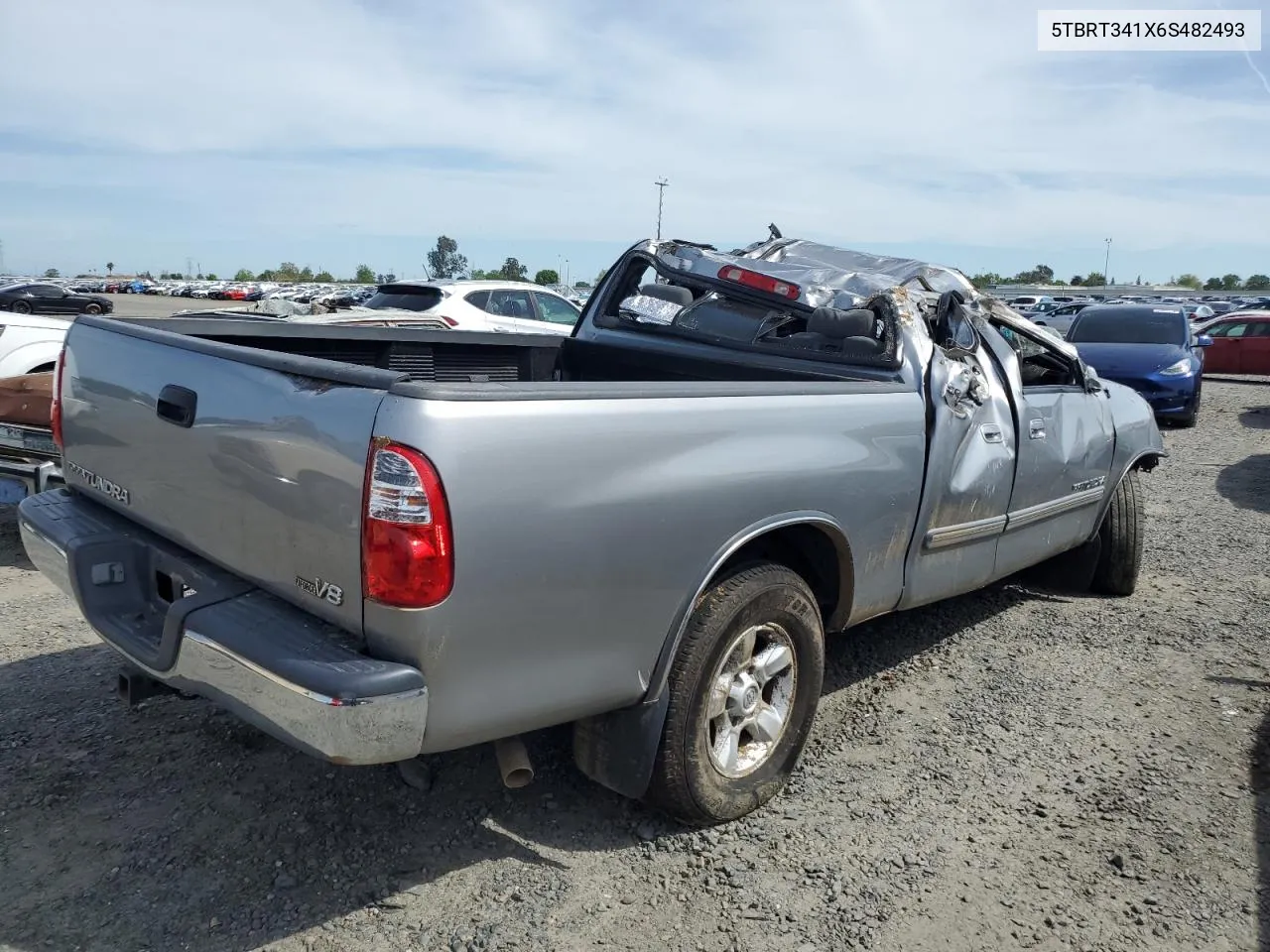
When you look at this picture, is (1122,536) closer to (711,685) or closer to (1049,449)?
(1049,449)

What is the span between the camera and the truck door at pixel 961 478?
3.72m

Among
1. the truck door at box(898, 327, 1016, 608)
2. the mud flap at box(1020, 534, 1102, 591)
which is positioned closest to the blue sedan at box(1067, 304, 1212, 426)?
the mud flap at box(1020, 534, 1102, 591)

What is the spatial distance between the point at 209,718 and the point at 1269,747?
4.05m

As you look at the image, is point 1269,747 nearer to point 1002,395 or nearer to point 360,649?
point 1002,395

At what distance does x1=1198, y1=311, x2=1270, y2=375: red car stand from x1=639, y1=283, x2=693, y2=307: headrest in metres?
18.7

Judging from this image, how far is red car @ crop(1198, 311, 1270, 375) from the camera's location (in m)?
19.1

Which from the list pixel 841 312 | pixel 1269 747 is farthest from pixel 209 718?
pixel 1269 747

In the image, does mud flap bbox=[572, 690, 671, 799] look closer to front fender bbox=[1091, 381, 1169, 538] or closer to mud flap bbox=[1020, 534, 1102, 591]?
front fender bbox=[1091, 381, 1169, 538]

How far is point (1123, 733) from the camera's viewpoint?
3.93 m

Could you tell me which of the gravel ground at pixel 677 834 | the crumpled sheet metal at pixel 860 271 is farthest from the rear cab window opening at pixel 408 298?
the gravel ground at pixel 677 834

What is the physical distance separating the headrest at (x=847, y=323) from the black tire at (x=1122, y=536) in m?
2.33

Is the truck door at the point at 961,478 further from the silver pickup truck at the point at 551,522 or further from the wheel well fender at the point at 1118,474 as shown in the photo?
the wheel well fender at the point at 1118,474

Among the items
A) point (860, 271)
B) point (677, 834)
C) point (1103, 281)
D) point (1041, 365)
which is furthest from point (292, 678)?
point (1103, 281)

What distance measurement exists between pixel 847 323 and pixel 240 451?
7.70ft
